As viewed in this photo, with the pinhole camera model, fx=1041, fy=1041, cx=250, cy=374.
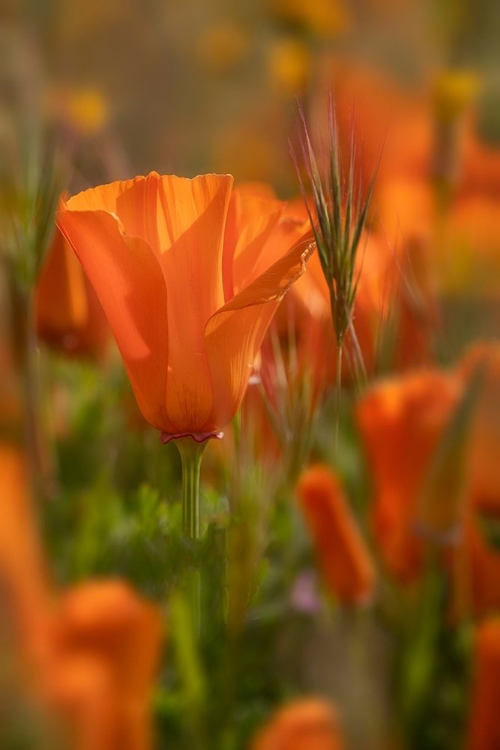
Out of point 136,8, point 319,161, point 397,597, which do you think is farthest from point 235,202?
point 136,8

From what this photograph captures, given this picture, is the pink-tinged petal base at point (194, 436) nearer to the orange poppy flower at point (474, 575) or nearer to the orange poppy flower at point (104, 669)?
the orange poppy flower at point (104, 669)

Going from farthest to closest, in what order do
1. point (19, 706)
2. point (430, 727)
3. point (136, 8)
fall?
1. point (136, 8)
2. point (430, 727)
3. point (19, 706)

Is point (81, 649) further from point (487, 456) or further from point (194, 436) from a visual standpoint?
point (487, 456)

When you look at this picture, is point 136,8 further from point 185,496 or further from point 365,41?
point 185,496

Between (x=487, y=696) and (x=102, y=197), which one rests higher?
(x=102, y=197)

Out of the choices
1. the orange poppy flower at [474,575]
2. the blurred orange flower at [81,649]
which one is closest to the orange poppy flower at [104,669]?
the blurred orange flower at [81,649]

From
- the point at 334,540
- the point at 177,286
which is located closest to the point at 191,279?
the point at 177,286

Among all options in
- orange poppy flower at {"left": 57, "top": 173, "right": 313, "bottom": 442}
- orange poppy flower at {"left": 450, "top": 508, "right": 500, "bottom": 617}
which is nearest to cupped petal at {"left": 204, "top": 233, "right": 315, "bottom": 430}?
orange poppy flower at {"left": 57, "top": 173, "right": 313, "bottom": 442}
